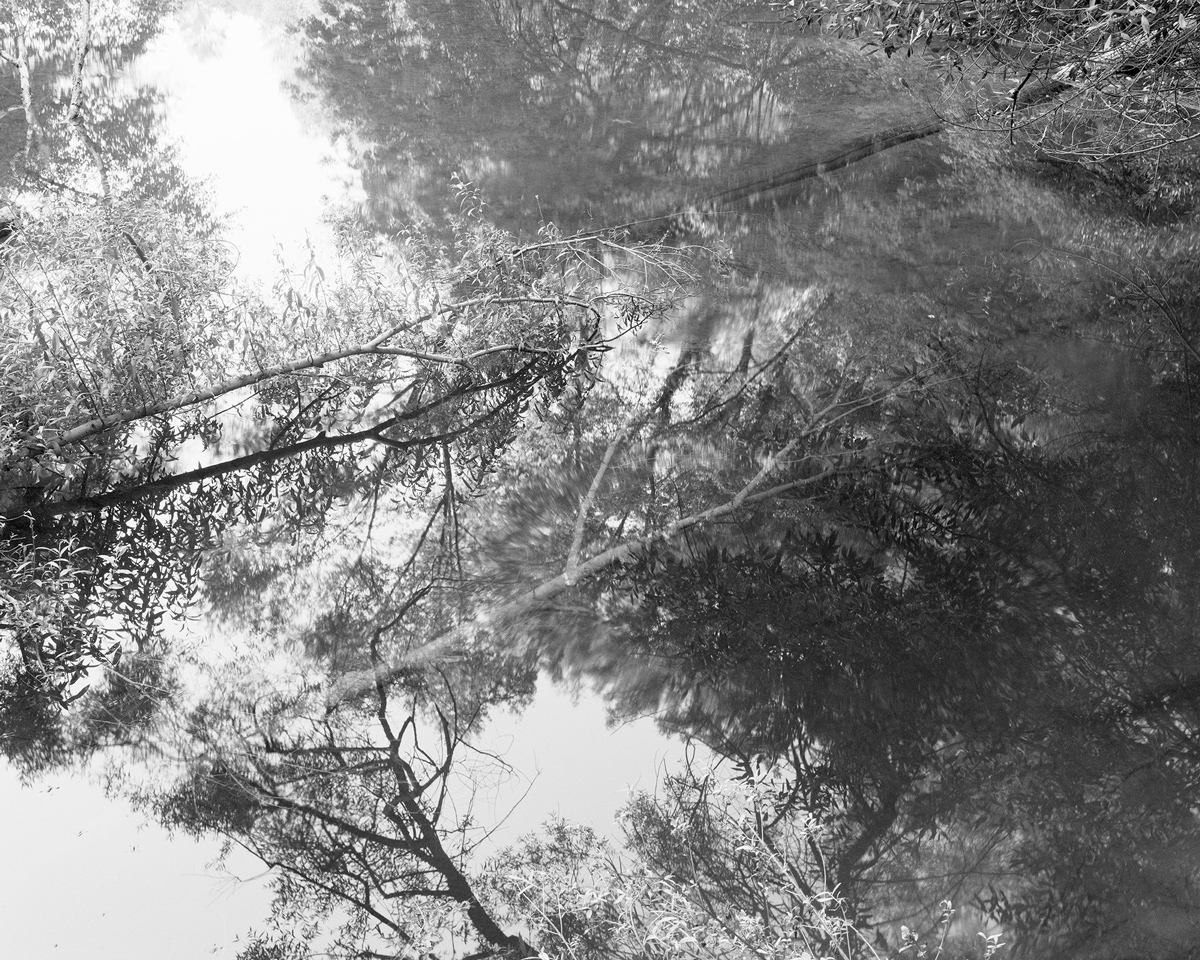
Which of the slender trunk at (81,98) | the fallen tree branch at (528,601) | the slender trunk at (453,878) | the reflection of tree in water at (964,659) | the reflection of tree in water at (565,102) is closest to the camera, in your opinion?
the slender trunk at (453,878)

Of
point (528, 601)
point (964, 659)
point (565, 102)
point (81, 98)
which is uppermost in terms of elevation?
point (81, 98)

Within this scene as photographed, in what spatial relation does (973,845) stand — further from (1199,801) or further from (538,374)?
(538,374)

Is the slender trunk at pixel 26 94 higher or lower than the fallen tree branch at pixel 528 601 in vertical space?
higher

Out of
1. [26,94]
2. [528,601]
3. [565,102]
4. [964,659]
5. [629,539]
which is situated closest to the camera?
[964,659]

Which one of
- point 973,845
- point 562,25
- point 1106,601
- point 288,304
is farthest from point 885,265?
point 562,25

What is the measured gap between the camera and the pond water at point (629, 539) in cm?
228

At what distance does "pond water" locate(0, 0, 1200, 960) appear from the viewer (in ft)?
7.47

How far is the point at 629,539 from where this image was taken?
2969mm

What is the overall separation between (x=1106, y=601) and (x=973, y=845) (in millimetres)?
847

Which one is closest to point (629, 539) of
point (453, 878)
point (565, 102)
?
point (453, 878)

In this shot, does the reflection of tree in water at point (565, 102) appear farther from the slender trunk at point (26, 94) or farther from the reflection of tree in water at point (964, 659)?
the reflection of tree in water at point (964, 659)

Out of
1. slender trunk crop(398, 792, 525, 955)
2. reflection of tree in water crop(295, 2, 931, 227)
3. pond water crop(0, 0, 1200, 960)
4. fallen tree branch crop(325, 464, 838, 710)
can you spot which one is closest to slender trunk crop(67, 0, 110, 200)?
pond water crop(0, 0, 1200, 960)

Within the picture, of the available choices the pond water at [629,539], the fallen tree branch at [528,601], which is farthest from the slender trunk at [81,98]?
the fallen tree branch at [528,601]

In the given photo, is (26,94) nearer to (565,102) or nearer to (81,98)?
(81,98)
